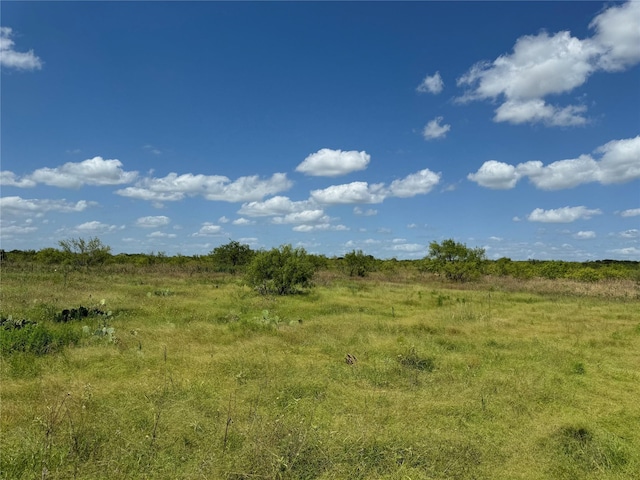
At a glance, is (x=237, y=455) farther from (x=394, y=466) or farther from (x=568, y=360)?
(x=568, y=360)

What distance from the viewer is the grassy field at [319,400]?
6.11 metres

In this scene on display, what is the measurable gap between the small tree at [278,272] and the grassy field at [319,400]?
9.57 meters

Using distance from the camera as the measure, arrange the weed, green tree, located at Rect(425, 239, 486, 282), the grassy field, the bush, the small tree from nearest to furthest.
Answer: the grassy field, the bush, the weed, the small tree, green tree, located at Rect(425, 239, 486, 282)

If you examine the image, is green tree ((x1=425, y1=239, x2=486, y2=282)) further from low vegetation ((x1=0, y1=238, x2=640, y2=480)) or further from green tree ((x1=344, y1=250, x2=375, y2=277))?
low vegetation ((x1=0, y1=238, x2=640, y2=480))

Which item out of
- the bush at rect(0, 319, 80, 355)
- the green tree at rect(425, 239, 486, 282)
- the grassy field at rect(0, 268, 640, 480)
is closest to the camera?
the grassy field at rect(0, 268, 640, 480)

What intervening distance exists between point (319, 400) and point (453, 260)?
45.8 meters

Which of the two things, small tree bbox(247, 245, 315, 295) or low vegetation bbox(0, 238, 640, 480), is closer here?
low vegetation bbox(0, 238, 640, 480)

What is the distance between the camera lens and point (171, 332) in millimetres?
13836

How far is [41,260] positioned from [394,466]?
6171 cm

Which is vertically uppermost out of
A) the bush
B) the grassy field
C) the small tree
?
the small tree

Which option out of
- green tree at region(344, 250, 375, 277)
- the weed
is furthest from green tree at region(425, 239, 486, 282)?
the weed

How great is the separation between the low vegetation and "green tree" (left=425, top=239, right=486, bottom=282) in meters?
30.3

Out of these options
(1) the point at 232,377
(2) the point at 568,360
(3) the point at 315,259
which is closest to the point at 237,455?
(1) the point at 232,377

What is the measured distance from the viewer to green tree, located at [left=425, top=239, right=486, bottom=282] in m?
48.8
